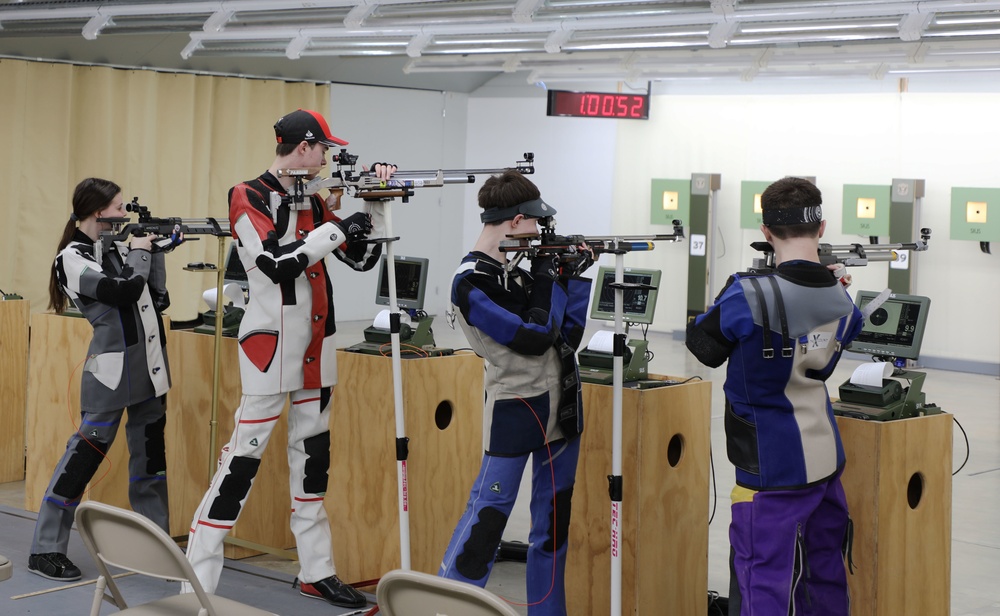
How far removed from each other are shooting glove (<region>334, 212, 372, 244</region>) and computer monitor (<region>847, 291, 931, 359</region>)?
1595mm

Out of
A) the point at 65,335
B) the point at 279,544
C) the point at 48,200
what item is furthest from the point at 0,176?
the point at 279,544

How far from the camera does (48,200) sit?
8.93 meters

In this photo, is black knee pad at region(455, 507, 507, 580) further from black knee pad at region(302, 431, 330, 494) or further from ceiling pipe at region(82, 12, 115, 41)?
ceiling pipe at region(82, 12, 115, 41)

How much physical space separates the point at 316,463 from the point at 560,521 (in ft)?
3.18

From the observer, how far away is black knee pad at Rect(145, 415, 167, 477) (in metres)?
4.22

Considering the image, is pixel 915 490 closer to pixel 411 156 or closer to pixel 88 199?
pixel 88 199

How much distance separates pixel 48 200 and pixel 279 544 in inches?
218

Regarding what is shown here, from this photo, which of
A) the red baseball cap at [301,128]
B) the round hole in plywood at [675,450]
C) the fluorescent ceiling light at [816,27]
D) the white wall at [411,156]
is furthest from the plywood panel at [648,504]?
the white wall at [411,156]

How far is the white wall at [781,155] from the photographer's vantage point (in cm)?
987

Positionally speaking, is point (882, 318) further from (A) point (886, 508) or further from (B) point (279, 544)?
(B) point (279, 544)

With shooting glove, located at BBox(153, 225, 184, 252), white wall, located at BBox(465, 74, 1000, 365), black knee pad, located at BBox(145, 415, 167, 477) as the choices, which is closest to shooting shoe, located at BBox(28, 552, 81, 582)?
black knee pad, located at BBox(145, 415, 167, 477)

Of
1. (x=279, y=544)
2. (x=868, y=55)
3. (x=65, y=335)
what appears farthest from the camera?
(x=868, y=55)

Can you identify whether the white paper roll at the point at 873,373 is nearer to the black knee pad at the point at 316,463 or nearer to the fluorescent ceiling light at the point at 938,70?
the black knee pad at the point at 316,463

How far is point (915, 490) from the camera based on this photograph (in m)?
3.37
